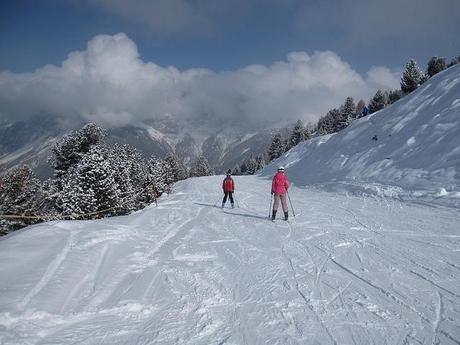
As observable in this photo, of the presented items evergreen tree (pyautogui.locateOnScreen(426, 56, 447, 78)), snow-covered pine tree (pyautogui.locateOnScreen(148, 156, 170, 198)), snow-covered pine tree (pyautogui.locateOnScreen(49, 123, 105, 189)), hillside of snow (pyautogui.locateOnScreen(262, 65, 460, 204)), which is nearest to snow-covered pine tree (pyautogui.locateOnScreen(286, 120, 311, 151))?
evergreen tree (pyautogui.locateOnScreen(426, 56, 447, 78))

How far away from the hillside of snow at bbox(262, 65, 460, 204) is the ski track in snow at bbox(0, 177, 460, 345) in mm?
5924

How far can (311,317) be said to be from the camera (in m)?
5.69

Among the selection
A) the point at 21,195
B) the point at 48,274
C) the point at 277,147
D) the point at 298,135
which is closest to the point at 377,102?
the point at 298,135

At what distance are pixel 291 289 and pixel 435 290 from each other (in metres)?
2.76

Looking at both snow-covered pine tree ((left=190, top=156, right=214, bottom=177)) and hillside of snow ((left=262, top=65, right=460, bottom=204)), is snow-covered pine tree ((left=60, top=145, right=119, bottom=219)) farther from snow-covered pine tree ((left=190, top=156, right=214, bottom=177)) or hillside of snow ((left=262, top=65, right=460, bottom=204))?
snow-covered pine tree ((left=190, top=156, right=214, bottom=177))

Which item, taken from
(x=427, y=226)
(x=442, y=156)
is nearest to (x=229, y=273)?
(x=427, y=226)

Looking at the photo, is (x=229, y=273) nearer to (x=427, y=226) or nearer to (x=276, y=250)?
(x=276, y=250)

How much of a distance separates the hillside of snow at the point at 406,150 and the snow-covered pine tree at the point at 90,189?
16.1 m

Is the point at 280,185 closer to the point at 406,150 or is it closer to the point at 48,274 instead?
the point at 48,274

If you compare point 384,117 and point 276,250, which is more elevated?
point 384,117

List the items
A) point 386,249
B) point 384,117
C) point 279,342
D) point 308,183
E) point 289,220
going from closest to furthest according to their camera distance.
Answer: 1. point 279,342
2. point 386,249
3. point 289,220
4. point 308,183
5. point 384,117

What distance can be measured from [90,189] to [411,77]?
42.7m

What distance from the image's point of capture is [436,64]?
54531 millimetres

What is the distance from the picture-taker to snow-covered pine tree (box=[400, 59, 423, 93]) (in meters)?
45.6
